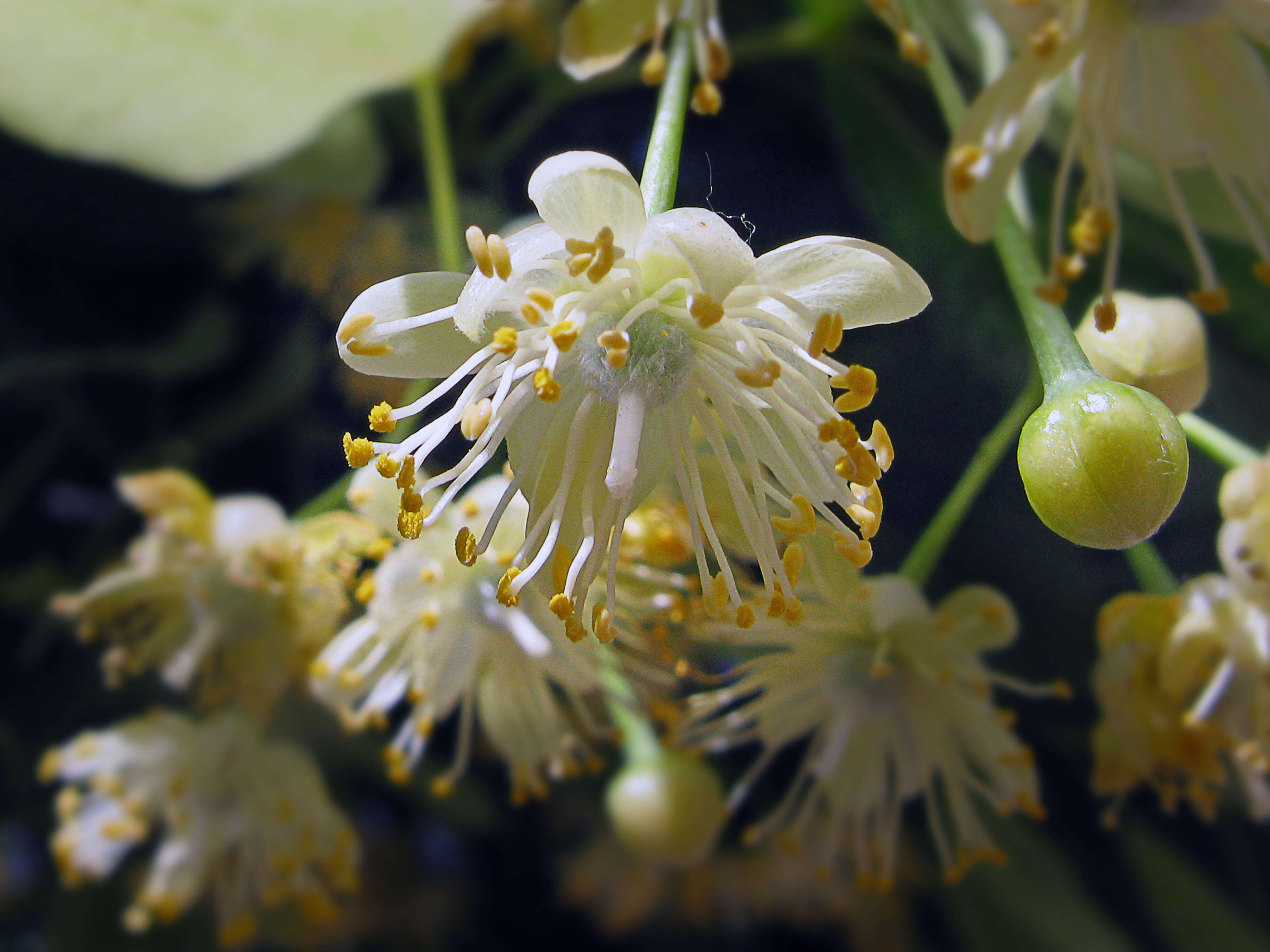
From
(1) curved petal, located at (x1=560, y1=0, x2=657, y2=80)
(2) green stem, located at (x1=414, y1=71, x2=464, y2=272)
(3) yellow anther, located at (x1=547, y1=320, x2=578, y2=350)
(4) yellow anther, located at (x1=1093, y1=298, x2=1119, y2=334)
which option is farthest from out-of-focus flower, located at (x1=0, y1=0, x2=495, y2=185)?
(4) yellow anther, located at (x1=1093, y1=298, x2=1119, y2=334)

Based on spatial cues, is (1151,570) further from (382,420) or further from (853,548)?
(382,420)

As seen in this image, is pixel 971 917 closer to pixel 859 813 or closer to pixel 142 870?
pixel 859 813

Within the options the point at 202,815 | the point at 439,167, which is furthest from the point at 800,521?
the point at 202,815

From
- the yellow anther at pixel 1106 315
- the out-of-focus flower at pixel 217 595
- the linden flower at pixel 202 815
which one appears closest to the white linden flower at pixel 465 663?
the out-of-focus flower at pixel 217 595

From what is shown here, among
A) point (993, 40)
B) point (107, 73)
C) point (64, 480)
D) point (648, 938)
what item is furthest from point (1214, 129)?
point (648, 938)

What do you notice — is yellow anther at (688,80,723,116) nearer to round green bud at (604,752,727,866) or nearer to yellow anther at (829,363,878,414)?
yellow anther at (829,363,878,414)

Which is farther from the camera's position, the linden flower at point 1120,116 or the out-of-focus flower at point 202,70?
the out-of-focus flower at point 202,70

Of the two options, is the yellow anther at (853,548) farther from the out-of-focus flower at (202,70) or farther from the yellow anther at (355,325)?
the out-of-focus flower at (202,70)
